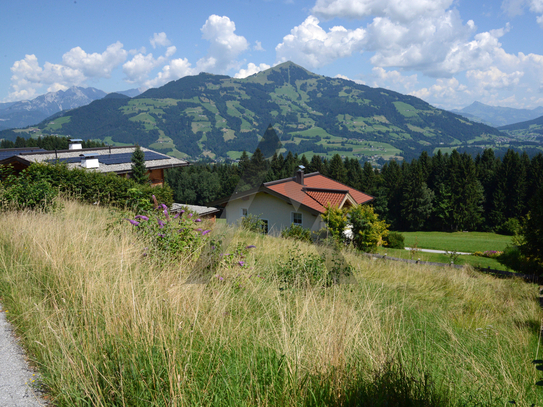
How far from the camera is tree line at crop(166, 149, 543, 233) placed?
60.9 m

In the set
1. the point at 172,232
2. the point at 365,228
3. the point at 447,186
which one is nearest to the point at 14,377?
the point at 172,232

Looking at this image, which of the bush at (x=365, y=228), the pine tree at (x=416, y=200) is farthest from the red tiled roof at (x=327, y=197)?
the pine tree at (x=416, y=200)

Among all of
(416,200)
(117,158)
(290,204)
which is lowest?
(416,200)

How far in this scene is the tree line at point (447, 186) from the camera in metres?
60.9

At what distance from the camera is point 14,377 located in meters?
2.13

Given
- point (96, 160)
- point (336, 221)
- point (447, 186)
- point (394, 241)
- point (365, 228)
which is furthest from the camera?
point (447, 186)

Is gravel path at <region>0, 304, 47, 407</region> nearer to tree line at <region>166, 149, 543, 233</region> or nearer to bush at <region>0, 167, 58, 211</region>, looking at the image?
bush at <region>0, 167, 58, 211</region>

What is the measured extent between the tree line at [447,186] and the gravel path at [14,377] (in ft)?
176

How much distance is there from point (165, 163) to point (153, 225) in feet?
93.3

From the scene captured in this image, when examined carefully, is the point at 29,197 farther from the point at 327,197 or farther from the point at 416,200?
the point at 416,200

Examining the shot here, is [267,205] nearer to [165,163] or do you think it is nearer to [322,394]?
[165,163]

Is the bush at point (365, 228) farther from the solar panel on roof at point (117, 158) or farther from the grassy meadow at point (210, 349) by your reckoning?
the solar panel on roof at point (117, 158)

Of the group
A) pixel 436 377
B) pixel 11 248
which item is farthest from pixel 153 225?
pixel 436 377

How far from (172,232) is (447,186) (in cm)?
7153
